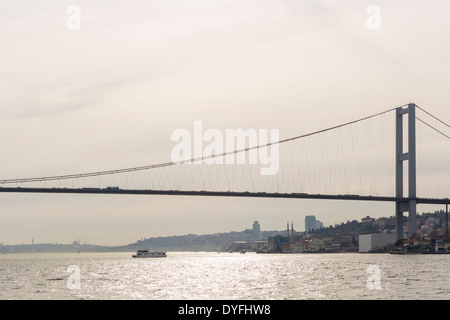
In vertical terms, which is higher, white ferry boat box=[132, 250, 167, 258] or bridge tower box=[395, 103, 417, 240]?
bridge tower box=[395, 103, 417, 240]

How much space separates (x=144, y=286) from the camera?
45.3 meters

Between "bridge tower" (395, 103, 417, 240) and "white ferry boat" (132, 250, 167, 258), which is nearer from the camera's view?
"bridge tower" (395, 103, 417, 240)

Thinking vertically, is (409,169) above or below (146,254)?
above

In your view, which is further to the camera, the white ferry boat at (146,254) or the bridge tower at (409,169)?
the white ferry boat at (146,254)

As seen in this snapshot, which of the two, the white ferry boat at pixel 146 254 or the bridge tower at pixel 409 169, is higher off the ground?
the bridge tower at pixel 409 169

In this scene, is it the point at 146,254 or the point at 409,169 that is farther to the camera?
the point at 146,254

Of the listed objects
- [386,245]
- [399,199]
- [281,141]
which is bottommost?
[386,245]
